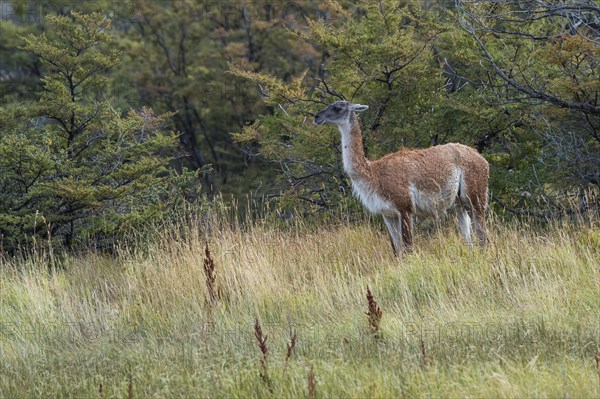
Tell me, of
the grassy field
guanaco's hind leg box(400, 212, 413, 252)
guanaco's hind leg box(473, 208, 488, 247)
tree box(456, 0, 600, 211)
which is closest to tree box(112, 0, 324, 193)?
tree box(456, 0, 600, 211)

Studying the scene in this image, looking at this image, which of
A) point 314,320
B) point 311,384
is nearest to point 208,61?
point 314,320

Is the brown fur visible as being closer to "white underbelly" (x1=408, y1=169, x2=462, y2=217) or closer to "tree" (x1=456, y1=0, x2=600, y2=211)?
"white underbelly" (x1=408, y1=169, x2=462, y2=217)

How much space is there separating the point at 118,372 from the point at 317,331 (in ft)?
5.68

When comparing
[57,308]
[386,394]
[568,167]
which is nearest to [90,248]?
[57,308]

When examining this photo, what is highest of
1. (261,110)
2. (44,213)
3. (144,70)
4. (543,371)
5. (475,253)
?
(144,70)

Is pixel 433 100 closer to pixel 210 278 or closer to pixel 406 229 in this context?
pixel 406 229

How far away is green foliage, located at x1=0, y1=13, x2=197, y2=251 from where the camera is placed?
12586 mm

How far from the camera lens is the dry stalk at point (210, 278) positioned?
8312 millimetres

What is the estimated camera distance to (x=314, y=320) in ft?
27.5

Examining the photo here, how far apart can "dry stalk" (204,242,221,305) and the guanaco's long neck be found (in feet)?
8.25

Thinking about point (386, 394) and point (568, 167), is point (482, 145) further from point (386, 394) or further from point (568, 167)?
point (386, 394)

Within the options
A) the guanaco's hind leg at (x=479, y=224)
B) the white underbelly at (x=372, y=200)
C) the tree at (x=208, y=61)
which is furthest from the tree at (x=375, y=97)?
the tree at (x=208, y=61)

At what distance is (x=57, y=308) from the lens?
9.54 m

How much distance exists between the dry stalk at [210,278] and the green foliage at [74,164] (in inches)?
151
